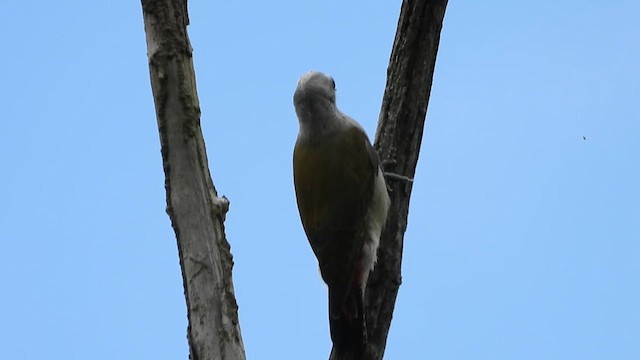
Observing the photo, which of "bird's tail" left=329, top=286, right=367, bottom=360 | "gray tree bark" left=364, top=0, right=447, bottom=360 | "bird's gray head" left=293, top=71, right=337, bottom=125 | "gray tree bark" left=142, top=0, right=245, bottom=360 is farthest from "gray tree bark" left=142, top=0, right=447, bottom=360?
"bird's gray head" left=293, top=71, right=337, bottom=125

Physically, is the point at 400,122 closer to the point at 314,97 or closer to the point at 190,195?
the point at 314,97

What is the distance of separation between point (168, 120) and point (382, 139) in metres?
1.52

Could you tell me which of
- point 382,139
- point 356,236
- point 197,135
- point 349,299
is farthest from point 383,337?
point 197,135

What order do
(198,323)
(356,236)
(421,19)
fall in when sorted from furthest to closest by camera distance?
(356,236) → (421,19) → (198,323)

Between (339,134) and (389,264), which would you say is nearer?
(389,264)

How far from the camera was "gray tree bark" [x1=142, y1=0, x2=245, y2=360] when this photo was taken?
5117 millimetres

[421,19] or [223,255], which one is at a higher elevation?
[421,19]

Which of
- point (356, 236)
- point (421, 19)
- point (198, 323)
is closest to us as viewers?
point (198, 323)

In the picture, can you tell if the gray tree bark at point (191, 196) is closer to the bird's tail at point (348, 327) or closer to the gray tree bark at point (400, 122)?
Result: the bird's tail at point (348, 327)

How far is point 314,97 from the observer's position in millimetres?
6715

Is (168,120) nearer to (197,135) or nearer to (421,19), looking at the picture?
(197,135)

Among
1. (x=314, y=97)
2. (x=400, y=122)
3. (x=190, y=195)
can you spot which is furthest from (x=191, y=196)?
(x=314, y=97)

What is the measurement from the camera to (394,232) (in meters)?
6.26

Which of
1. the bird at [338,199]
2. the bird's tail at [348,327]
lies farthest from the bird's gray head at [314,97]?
the bird's tail at [348,327]
